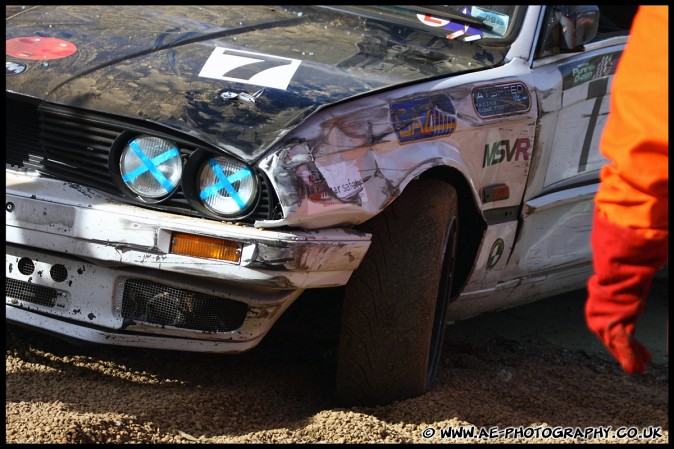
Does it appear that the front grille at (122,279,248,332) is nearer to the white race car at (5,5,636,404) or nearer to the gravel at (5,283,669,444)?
the white race car at (5,5,636,404)

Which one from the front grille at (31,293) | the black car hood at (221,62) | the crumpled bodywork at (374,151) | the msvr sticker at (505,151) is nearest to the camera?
the crumpled bodywork at (374,151)

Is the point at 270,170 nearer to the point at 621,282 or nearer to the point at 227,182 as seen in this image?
the point at 227,182

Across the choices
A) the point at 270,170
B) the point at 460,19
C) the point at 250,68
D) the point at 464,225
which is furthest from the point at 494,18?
the point at 270,170

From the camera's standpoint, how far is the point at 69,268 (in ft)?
11.1

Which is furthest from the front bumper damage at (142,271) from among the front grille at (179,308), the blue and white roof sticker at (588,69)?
the blue and white roof sticker at (588,69)

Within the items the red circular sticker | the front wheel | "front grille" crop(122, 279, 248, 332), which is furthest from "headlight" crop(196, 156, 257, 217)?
the red circular sticker

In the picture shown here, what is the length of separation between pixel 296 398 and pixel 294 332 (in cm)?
57

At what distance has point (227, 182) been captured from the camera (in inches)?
126

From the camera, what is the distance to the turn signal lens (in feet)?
10.3

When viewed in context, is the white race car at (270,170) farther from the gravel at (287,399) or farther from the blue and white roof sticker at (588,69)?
the gravel at (287,399)

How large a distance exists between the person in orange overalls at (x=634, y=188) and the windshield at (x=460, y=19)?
190cm

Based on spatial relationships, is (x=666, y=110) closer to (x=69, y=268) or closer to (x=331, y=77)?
(x=331, y=77)

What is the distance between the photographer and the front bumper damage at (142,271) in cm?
317

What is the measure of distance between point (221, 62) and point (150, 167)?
0.50 meters
